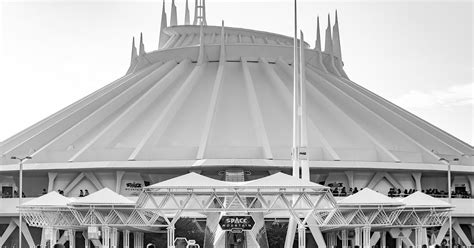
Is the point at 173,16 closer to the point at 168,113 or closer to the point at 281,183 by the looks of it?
the point at 168,113

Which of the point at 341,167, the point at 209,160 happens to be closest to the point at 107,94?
the point at 209,160

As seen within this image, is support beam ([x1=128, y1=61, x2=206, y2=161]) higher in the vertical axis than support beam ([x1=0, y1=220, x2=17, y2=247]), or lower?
higher

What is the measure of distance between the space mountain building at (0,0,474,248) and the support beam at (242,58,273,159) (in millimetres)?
93

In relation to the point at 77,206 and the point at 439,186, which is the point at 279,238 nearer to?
the point at 439,186

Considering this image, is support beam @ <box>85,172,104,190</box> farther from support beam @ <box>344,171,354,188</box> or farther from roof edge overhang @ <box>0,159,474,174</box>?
support beam @ <box>344,171,354,188</box>

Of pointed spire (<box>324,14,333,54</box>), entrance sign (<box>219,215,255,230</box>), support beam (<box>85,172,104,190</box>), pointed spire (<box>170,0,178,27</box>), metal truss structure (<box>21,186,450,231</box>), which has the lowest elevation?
entrance sign (<box>219,215,255,230</box>)

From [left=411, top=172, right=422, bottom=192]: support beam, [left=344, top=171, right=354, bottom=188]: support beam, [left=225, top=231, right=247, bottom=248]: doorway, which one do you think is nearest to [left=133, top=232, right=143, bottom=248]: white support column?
[left=344, top=171, right=354, bottom=188]: support beam

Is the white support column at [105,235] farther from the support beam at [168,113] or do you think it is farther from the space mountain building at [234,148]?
the support beam at [168,113]

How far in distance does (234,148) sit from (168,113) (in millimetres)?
6344

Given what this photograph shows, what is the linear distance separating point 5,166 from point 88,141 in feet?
16.6

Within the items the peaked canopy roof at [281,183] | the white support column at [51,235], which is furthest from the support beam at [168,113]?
the peaked canopy roof at [281,183]

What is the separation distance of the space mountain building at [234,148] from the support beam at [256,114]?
0.09 m

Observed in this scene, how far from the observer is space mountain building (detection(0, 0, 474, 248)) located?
164 ft

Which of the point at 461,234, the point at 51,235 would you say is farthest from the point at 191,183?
the point at 461,234
